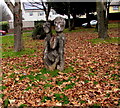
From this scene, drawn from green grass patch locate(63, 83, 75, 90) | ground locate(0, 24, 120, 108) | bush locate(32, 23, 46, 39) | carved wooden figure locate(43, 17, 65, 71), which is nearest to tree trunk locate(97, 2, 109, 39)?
ground locate(0, 24, 120, 108)

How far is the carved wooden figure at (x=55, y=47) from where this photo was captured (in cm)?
719

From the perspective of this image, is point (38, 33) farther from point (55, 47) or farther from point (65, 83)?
point (65, 83)

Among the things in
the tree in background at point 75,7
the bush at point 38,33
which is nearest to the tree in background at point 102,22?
the bush at point 38,33

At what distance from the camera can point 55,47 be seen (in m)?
7.40

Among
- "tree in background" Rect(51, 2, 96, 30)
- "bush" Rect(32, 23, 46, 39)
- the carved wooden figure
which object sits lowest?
the carved wooden figure

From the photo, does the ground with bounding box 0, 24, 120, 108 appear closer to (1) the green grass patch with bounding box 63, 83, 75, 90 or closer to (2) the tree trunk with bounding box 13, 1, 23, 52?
(1) the green grass patch with bounding box 63, 83, 75, 90

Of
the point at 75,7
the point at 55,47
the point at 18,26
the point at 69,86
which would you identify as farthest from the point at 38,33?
the point at 69,86

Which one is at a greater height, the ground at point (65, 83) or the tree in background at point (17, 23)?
the tree in background at point (17, 23)

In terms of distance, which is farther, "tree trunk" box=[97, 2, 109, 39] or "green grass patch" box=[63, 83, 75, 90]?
"tree trunk" box=[97, 2, 109, 39]

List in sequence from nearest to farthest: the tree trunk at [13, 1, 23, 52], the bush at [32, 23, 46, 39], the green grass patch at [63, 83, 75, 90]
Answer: the green grass patch at [63, 83, 75, 90] < the tree trunk at [13, 1, 23, 52] < the bush at [32, 23, 46, 39]

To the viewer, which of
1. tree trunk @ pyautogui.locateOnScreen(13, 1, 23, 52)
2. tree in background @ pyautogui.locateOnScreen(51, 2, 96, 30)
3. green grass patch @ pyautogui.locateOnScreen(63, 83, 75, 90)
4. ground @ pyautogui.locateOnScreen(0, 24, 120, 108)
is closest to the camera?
ground @ pyautogui.locateOnScreen(0, 24, 120, 108)

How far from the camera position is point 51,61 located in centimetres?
757

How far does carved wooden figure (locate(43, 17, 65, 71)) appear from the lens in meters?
7.19

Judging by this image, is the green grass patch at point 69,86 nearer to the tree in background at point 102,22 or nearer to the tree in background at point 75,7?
the tree in background at point 102,22
